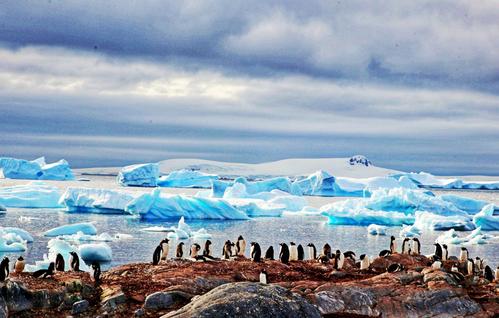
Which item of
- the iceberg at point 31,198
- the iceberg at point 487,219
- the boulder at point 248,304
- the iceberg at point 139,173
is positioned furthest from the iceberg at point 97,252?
the iceberg at point 139,173

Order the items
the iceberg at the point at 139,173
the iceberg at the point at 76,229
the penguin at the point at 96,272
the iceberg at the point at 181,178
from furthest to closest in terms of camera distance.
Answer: the iceberg at the point at 181,178, the iceberg at the point at 139,173, the iceberg at the point at 76,229, the penguin at the point at 96,272

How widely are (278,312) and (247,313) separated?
49 cm

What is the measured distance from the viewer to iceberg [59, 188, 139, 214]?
55.1 m

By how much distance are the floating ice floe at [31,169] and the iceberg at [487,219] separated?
4998 centimetres

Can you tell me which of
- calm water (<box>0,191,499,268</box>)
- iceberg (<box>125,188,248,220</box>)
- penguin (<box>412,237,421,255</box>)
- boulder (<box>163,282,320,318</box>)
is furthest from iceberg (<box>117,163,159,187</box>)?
boulder (<box>163,282,320,318</box>)

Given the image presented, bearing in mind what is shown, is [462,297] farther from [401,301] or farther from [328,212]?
[328,212]

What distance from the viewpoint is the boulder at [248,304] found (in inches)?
396

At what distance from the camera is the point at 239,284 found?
10867mm

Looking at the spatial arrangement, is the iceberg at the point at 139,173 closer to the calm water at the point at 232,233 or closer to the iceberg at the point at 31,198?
the iceberg at the point at 31,198

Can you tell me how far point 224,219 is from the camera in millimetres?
55312

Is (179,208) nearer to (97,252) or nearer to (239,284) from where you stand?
(97,252)

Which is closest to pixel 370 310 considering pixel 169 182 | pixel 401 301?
pixel 401 301

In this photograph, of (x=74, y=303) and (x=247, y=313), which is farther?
(x=74, y=303)

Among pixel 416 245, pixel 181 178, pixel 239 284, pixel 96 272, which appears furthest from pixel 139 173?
pixel 239 284
